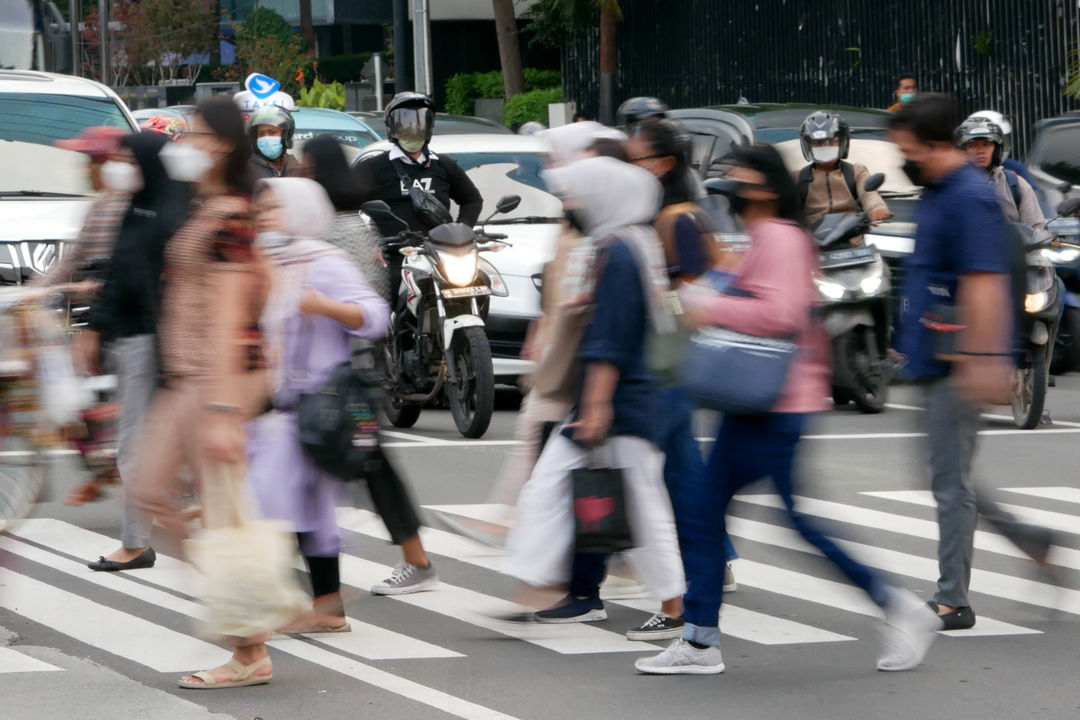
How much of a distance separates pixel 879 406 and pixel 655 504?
7.01 metres

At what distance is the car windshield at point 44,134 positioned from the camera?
43.6 feet

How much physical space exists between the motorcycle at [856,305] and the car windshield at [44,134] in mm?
5230

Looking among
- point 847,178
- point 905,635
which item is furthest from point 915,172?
point 847,178

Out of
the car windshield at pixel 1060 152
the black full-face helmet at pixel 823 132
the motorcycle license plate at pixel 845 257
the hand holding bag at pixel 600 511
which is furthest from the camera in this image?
the car windshield at pixel 1060 152

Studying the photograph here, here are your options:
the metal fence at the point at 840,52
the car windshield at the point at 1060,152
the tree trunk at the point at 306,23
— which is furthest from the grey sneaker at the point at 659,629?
the tree trunk at the point at 306,23

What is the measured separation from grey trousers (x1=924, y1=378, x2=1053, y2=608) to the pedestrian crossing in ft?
0.94

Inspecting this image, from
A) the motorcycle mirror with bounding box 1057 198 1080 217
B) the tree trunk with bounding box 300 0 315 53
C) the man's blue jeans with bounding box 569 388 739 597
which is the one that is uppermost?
the tree trunk with bounding box 300 0 315 53

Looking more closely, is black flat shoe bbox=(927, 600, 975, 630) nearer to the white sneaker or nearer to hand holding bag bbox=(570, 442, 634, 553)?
the white sneaker

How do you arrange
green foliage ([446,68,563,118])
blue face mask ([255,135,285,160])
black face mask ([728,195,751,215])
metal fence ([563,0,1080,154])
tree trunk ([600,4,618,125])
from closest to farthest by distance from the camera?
black face mask ([728,195,751,215])
blue face mask ([255,135,285,160])
metal fence ([563,0,1080,154])
tree trunk ([600,4,618,125])
green foliage ([446,68,563,118])

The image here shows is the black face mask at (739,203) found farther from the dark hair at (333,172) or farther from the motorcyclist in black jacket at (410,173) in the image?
the motorcyclist in black jacket at (410,173)

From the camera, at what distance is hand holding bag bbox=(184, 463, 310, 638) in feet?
19.2

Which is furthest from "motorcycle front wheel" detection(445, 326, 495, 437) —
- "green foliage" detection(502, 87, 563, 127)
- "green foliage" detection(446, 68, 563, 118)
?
"green foliage" detection(446, 68, 563, 118)

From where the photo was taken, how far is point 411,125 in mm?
Answer: 12680

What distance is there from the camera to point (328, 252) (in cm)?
649
